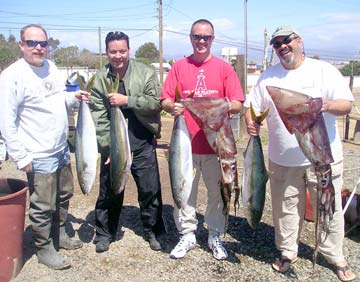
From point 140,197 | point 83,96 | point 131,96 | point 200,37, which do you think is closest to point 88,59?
point 140,197

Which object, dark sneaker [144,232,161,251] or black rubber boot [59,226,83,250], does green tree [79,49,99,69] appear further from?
dark sneaker [144,232,161,251]

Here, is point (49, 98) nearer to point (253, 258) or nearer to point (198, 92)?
point (198, 92)

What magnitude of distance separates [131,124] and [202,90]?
0.88 meters

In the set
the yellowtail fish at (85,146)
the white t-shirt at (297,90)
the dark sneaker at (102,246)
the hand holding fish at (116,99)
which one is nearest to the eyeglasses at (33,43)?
the yellowtail fish at (85,146)

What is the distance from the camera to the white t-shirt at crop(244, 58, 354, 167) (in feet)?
11.1

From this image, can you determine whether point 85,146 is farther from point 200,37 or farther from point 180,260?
point 180,260

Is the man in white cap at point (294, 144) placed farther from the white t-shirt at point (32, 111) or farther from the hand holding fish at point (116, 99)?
the white t-shirt at point (32, 111)

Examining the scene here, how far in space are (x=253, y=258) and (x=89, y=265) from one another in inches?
68.7

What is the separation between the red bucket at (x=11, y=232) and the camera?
12.0ft

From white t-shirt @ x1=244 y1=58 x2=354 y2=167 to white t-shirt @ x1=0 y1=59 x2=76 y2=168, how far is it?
1845 mm

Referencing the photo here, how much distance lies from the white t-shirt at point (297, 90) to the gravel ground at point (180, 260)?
1174mm

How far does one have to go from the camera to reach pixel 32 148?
377cm

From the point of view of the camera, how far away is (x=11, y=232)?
3.76 meters

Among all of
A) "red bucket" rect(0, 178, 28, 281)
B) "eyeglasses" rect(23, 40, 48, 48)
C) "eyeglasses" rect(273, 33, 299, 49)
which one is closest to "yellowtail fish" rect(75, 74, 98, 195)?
"eyeglasses" rect(23, 40, 48, 48)
